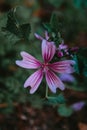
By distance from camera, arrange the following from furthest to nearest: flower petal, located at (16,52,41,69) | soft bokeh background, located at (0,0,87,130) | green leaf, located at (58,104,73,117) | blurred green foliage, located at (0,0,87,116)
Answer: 1. green leaf, located at (58,104,73,117)
2. soft bokeh background, located at (0,0,87,130)
3. blurred green foliage, located at (0,0,87,116)
4. flower petal, located at (16,52,41,69)

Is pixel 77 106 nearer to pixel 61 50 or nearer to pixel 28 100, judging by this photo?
pixel 28 100

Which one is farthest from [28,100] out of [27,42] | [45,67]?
[45,67]

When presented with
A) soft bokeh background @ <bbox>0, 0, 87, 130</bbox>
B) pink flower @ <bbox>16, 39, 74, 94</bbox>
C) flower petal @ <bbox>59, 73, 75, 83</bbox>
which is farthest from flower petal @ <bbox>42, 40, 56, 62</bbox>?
flower petal @ <bbox>59, 73, 75, 83</bbox>

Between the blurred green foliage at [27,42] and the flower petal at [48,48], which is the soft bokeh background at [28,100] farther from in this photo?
the flower petal at [48,48]

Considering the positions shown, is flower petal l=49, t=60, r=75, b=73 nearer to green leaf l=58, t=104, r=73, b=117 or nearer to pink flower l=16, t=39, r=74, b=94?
pink flower l=16, t=39, r=74, b=94

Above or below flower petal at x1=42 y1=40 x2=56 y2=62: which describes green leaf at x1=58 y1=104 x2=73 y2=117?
below

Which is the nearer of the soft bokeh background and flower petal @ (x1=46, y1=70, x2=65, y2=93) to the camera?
flower petal @ (x1=46, y1=70, x2=65, y2=93)

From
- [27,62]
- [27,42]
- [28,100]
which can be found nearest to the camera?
[27,62]

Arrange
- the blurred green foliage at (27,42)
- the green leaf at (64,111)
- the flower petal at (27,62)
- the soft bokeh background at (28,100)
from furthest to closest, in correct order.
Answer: the green leaf at (64,111) → the soft bokeh background at (28,100) → the blurred green foliage at (27,42) → the flower petal at (27,62)

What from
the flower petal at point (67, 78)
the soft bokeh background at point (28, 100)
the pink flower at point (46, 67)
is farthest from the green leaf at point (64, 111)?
the pink flower at point (46, 67)
